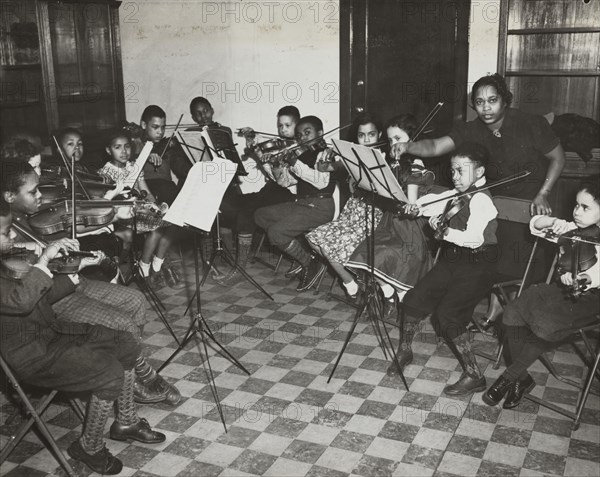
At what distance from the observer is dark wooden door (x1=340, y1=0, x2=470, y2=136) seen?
484 cm

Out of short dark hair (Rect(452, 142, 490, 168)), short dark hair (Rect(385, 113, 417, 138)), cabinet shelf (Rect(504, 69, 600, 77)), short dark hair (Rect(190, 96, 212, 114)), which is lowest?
short dark hair (Rect(452, 142, 490, 168))

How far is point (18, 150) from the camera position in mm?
3736

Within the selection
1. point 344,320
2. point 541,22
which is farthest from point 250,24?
point 344,320

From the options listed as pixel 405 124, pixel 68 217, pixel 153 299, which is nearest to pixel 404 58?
pixel 405 124

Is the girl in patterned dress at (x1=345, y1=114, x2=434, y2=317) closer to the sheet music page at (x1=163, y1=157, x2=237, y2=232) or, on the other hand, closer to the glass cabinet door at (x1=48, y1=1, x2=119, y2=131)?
the sheet music page at (x1=163, y1=157, x2=237, y2=232)

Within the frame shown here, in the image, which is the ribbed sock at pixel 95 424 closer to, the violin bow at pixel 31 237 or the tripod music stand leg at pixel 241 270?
the violin bow at pixel 31 237

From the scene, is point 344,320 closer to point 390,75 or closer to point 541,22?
point 390,75

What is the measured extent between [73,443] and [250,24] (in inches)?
151

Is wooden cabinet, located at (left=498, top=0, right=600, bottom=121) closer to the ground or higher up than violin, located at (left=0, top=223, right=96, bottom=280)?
higher up

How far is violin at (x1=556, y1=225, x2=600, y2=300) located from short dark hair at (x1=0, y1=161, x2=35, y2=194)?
96.2 inches

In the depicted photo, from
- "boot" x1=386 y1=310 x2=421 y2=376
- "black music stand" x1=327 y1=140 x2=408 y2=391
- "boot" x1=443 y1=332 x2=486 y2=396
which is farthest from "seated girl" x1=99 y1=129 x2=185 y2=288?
"boot" x1=443 y1=332 x2=486 y2=396

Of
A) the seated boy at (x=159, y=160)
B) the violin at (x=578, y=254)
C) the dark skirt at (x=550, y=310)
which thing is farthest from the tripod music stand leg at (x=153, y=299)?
the violin at (x=578, y=254)

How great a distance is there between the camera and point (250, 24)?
5.57 m

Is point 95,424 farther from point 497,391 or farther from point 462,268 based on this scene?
point 462,268
